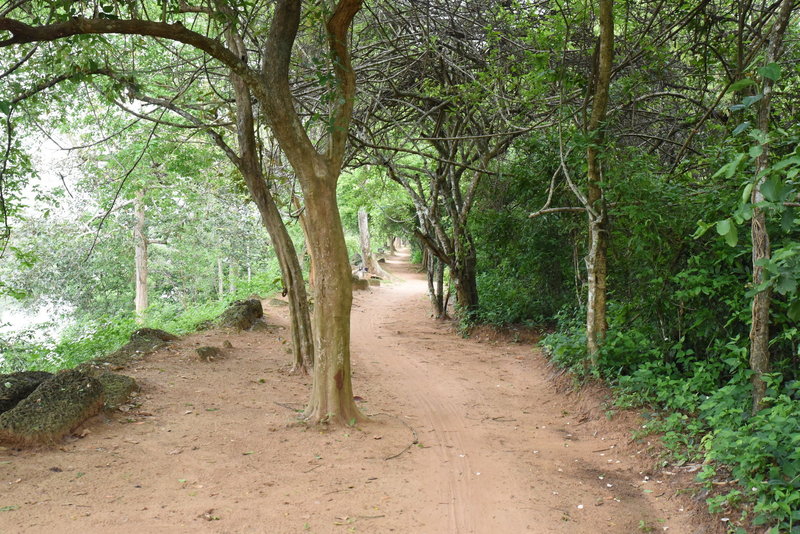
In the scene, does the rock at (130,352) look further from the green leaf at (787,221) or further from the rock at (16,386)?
the green leaf at (787,221)

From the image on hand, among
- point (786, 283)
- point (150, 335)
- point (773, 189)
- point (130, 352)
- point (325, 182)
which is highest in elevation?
point (325, 182)

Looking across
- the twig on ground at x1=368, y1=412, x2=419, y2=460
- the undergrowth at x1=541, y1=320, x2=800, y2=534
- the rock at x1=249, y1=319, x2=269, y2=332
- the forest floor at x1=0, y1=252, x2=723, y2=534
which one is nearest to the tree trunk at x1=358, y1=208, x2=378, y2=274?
the rock at x1=249, y1=319, x2=269, y2=332

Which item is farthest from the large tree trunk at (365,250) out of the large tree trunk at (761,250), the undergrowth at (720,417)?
the large tree trunk at (761,250)

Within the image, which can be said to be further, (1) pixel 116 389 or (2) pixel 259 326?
(2) pixel 259 326

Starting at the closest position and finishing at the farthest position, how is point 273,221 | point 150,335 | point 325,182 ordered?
point 325,182
point 273,221
point 150,335

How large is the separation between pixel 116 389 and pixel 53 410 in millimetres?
1073

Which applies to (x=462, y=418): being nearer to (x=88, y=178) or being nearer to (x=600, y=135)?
(x=600, y=135)

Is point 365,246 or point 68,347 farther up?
point 365,246

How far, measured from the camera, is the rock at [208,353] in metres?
8.73

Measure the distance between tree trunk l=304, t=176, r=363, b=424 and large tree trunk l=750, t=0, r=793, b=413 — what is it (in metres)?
3.68

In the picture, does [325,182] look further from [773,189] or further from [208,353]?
[208,353]

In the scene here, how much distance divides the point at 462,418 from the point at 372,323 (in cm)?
768

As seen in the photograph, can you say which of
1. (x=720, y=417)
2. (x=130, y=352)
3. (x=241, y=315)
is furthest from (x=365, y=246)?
(x=720, y=417)

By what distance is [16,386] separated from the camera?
19.2 feet
